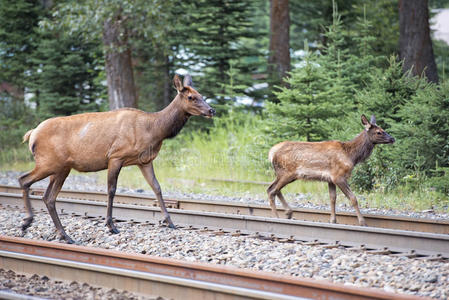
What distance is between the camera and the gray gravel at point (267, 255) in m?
5.55

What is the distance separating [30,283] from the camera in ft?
18.7

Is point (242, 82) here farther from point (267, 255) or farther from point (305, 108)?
point (267, 255)

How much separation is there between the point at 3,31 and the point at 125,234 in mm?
17453

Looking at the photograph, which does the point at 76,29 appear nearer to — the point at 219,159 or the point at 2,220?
the point at 219,159

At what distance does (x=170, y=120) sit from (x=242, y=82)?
11.3 metres

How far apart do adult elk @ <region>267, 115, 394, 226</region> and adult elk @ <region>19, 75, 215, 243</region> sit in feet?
5.33

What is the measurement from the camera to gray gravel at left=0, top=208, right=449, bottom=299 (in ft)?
18.2

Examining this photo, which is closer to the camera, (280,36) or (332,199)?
(332,199)

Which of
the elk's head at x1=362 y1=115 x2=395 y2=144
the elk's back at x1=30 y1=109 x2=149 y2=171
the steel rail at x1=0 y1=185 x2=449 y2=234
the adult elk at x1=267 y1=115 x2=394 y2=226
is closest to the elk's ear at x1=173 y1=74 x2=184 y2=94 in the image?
the elk's back at x1=30 y1=109 x2=149 y2=171

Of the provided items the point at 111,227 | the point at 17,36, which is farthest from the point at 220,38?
the point at 111,227

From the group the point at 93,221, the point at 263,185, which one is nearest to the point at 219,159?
the point at 263,185

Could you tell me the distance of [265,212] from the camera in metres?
9.18

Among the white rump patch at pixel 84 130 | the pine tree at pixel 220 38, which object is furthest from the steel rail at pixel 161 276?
the pine tree at pixel 220 38

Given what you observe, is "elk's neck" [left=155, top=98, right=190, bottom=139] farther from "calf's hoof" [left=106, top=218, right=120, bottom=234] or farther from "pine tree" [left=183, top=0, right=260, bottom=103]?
"pine tree" [left=183, top=0, right=260, bottom=103]
